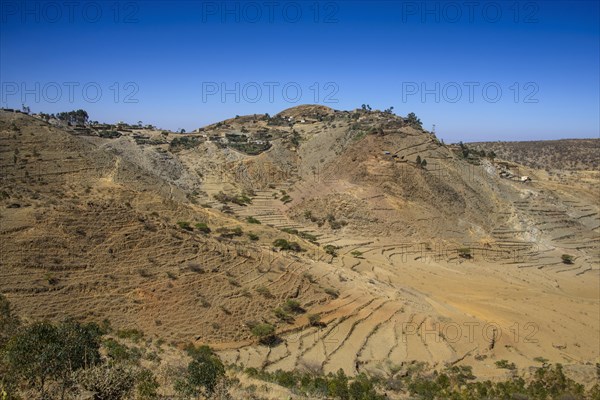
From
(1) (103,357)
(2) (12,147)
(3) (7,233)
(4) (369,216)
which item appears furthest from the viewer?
(4) (369,216)

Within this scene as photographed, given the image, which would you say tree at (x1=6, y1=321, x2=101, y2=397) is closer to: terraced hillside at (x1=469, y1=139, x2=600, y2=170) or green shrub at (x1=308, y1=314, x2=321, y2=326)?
green shrub at (x1=308, y1=314, x2=321, y2=326)

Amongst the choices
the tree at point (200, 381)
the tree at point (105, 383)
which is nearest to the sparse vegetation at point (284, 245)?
the tree at point (200, 381)

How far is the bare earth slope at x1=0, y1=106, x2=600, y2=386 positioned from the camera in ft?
57.7

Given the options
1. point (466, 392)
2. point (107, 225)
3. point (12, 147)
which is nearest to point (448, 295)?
point (466, 392)

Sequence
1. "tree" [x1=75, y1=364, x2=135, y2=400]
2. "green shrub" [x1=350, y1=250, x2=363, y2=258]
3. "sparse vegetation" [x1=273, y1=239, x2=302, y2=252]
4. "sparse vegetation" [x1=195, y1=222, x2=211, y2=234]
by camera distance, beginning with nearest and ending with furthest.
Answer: "tree" [x1=75, y1=364, x2=135, y2=400], "sparse vegetation" [x1=195, y1=222, x2=211, y2=234], "sparse vegetation" [x1=273, y1=239, x2=302, y2=252], "green shrub" [x1=350, y1=250, x2=363, y2=258]

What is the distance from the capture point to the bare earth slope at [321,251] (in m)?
17.6

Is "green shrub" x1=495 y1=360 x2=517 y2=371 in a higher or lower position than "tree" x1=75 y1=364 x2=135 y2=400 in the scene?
lower

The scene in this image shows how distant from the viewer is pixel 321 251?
1174 inches

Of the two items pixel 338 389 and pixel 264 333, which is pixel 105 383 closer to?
pixel 338 389

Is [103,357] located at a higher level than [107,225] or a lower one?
lower

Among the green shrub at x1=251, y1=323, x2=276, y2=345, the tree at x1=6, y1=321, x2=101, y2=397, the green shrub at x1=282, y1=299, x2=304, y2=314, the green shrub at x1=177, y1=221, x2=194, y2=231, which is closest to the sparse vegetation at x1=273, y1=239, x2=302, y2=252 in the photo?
the green shrub at x1=177, y1=221, x2=194, y2=231

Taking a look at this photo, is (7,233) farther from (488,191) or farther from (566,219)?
(566,219)

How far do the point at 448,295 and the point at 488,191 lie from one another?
2248 cm

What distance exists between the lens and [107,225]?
807 inches
